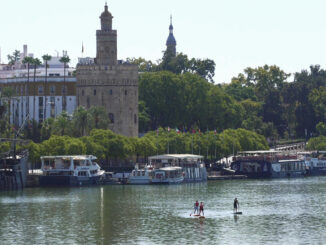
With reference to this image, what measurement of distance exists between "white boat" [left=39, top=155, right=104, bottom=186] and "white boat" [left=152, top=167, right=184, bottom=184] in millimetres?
10442

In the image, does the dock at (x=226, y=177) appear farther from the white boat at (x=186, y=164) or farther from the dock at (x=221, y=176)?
the white boat at (x=186, y=164)

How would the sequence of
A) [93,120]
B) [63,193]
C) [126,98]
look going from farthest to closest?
[126,98], [93,120], [63,193]

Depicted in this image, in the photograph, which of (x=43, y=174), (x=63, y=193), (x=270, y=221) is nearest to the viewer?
(x=270, y=221)

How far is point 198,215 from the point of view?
10231cm

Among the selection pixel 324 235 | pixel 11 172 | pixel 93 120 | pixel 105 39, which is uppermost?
Result: pixel 105 39

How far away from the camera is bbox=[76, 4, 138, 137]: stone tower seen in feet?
650

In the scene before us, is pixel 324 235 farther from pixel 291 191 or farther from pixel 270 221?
pixel 291 191

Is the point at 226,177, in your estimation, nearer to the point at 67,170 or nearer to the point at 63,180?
the point at 67,170

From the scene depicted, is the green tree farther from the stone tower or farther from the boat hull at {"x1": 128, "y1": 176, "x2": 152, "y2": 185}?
the stone tower

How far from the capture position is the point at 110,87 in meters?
198

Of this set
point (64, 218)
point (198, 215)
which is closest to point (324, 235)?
point (198, 215)

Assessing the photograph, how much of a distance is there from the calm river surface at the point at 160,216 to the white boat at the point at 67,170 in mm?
4400

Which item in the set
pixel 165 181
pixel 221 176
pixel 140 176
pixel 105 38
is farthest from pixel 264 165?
pixel 105 38

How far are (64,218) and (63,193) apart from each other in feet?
102
